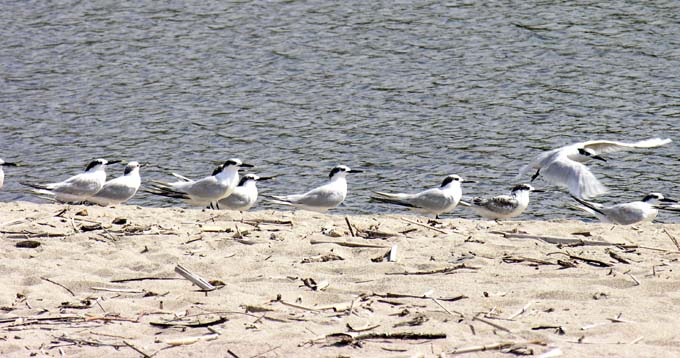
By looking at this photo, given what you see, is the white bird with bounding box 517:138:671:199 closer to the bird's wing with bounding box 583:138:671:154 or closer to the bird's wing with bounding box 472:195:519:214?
the bird's wing with bounding box 583:138:671:154

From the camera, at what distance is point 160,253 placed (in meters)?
7.87

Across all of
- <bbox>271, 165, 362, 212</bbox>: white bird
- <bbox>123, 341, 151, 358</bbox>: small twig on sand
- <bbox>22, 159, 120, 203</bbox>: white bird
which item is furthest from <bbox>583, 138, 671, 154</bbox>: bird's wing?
<bbox>123, 341, 151, 358</bbox>: small twig on sand

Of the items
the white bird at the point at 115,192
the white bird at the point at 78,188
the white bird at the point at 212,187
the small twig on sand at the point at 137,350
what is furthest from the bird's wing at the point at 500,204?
the small twig on sand at the point at 137,350

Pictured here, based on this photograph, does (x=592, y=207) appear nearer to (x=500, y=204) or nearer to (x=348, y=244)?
(x=500, y=204)

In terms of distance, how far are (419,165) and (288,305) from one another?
8683mm

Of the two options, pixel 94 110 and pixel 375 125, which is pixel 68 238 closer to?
pixel 375 125

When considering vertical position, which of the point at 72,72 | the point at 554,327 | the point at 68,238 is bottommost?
the point at 72,72

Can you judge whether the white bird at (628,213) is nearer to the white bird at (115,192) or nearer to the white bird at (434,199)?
the white bird at (434,199)

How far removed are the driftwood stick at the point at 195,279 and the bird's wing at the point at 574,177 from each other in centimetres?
522

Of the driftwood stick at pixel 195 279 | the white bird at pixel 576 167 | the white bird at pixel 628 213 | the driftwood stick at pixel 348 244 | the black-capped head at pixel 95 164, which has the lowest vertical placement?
the white bird at pixel 628 213

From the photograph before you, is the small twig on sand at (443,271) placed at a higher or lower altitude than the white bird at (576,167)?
higher

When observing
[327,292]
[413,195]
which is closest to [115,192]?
[413,195]

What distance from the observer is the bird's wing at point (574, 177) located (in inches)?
429

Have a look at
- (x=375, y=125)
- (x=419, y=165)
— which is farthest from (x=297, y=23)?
(x=419, y=165)
